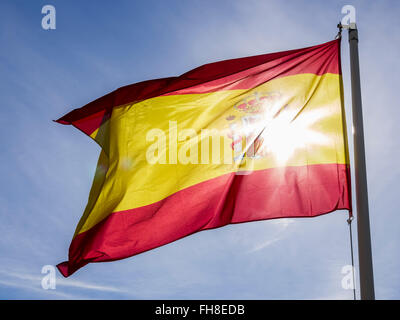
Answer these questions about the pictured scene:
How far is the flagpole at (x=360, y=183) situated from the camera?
21.2 ft

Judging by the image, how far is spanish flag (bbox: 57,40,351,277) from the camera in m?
7.93

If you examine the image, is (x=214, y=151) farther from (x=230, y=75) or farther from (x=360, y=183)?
(x=360, y=183)

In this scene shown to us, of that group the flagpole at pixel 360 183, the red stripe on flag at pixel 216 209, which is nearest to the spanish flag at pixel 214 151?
the red stripe on flag at pixel 216 209

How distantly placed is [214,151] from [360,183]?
8.18 feet

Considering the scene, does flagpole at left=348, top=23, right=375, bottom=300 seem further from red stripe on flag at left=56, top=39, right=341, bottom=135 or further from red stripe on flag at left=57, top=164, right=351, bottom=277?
red stripe on flag at left=57, top=164, right=351, bottom=277

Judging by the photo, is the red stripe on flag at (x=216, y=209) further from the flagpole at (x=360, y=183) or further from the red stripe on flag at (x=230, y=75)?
the red stripe on flag at (x=230, y=75)

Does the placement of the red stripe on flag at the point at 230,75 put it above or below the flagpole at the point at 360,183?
above

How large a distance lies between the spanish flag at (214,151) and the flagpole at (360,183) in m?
0.52

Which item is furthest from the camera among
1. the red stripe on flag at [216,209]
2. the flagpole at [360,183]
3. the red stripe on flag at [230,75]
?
the red stripe on flag at [230,75]

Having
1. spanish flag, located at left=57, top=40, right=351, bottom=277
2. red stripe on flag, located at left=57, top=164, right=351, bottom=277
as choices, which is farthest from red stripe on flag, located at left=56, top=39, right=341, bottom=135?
red stripe on flag, located at left=57, top=164, right=351, bottom=277

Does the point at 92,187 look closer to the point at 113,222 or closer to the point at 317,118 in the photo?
the point at 113,222

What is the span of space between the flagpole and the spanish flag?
516 mm

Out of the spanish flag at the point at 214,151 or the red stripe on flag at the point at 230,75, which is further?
the red stripe on flag at the point at 230,75
